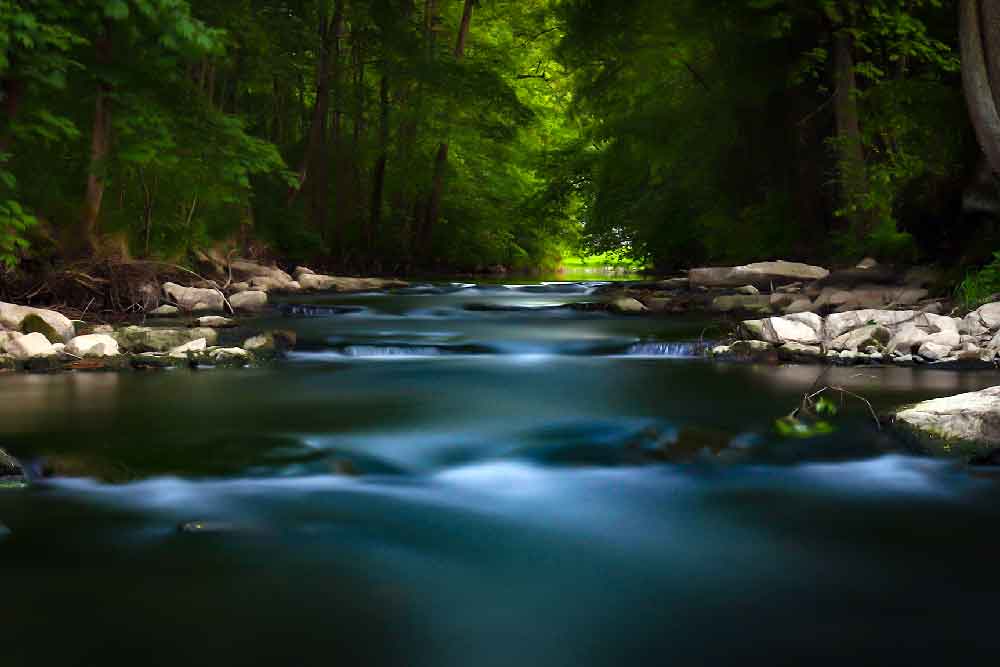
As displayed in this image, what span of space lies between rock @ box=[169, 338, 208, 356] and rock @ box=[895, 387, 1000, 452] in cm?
676

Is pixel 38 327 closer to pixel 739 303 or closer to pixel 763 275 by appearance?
pixel 739 303

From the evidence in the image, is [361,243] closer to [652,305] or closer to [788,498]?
[652,305]

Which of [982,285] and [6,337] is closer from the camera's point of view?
[6,337]

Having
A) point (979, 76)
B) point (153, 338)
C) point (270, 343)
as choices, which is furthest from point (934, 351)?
point (153, 338)

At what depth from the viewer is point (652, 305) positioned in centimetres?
1712

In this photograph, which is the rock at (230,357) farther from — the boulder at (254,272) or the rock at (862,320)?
the boulder at (254,272)

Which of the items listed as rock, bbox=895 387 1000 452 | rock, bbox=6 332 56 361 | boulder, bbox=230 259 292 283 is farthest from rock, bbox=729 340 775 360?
boulder, bbox=230 259 292 283

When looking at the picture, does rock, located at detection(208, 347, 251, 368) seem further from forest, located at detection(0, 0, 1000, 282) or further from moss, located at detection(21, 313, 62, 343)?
forest, located at detection(0, 0, 1000, 282)

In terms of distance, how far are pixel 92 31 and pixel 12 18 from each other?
446cm

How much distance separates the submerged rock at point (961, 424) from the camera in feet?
19.7

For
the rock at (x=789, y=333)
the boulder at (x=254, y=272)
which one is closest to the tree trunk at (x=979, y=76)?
the rock at (x=789, y=333)

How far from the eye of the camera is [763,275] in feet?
62.0

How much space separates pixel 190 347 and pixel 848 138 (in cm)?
1142

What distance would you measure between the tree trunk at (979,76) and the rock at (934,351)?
2.89 metres
